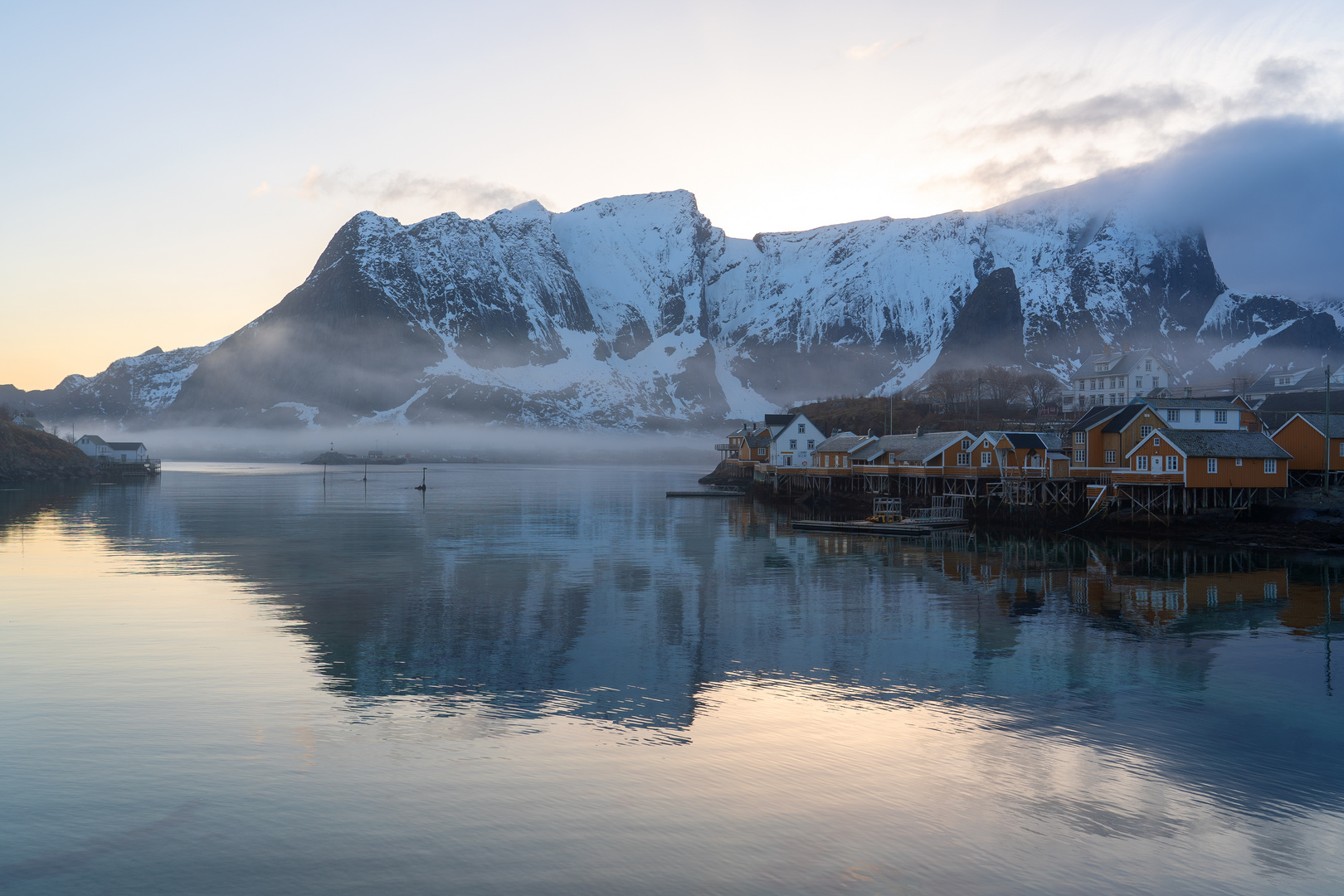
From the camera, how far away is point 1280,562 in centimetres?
5238

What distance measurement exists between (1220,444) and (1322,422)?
10094 millimetres

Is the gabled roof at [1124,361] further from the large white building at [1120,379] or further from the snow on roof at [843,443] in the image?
the snow on roof at [843,443]

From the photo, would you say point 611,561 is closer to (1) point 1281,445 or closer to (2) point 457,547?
(2) point 457,547

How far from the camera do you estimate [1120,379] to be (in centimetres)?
13900

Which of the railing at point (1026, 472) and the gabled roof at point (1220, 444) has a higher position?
the gabled roof at point (1220, 444)

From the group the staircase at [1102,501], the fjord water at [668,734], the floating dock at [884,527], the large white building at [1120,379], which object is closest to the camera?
the fjord water at [668,734]

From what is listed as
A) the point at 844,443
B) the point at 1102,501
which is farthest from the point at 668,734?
the point at 844,443

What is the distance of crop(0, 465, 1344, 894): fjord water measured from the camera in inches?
576

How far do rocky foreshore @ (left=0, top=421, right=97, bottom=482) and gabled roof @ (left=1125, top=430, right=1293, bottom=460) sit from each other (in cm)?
17007

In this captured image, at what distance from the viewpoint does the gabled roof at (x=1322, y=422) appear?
66.2 m

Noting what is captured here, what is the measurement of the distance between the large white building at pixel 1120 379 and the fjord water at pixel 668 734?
328 feet

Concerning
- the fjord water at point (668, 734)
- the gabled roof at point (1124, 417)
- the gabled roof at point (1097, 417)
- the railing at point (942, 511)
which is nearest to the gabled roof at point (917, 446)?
the railing at point (942, 511)

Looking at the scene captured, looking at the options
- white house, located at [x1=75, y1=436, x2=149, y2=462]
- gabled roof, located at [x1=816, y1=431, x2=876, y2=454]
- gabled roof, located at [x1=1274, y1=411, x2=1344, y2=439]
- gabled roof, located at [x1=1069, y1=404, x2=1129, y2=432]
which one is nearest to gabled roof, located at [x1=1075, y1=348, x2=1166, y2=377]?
gabled roof, located at [x1=816, y1=431, x2=876, y2=454]

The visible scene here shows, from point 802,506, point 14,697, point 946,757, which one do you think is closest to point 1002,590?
point 946,757
